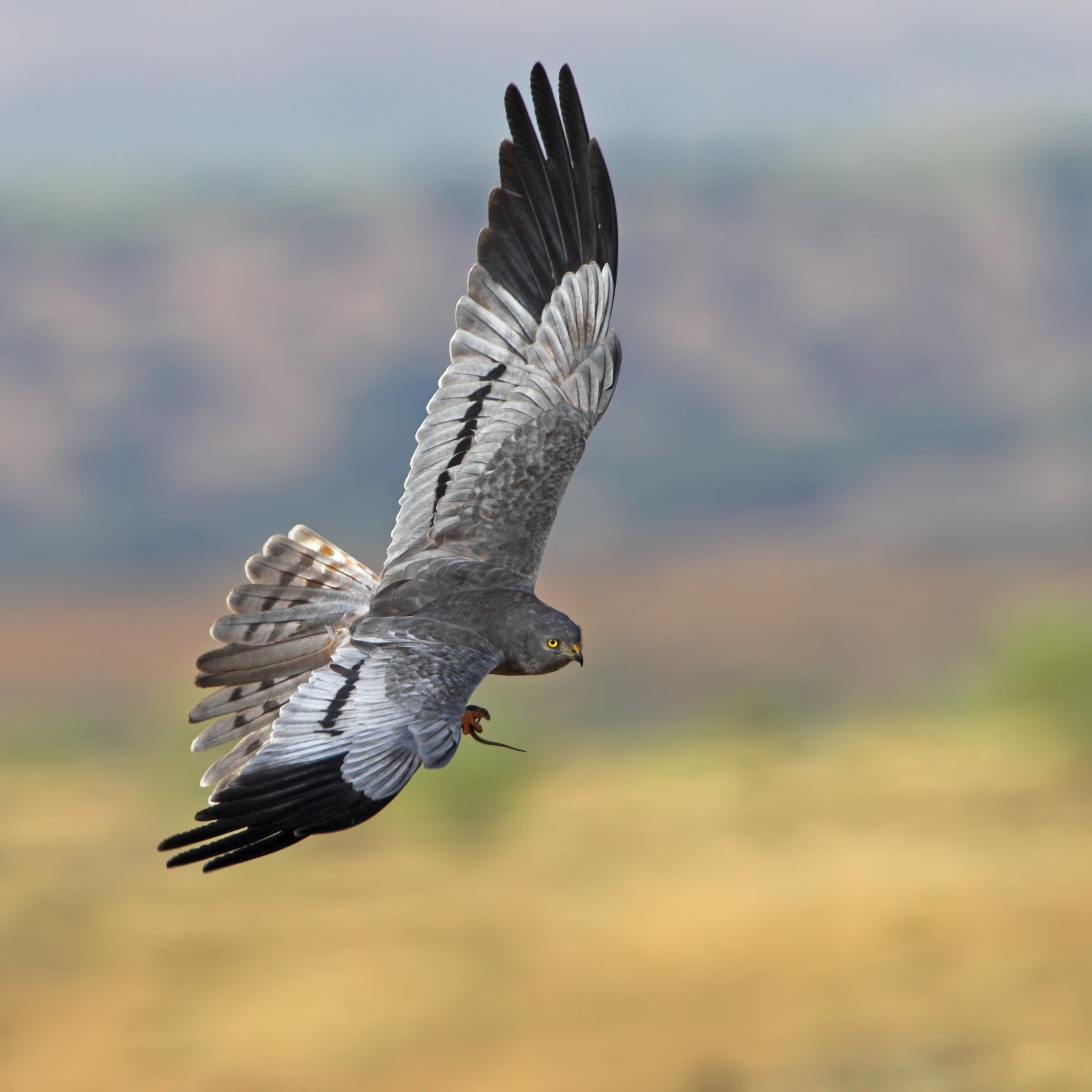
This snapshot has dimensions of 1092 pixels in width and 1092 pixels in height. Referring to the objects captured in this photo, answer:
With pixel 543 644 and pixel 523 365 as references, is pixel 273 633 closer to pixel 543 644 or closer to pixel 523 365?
pixel 543 644

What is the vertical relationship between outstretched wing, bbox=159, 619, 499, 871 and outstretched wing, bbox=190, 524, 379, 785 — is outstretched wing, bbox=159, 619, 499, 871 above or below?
below

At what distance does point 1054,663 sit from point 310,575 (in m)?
48.1

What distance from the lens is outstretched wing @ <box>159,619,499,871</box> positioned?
6.53m

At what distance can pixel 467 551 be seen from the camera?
8.88m

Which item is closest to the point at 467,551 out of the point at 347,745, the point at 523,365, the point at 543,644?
the point at 543,644

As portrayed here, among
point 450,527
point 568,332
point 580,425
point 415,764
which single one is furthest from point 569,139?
point 415,764

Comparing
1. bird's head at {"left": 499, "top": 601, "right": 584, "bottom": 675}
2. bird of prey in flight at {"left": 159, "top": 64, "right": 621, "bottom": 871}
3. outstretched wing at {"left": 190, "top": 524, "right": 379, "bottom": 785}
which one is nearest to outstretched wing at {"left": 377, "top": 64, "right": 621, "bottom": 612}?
bird of prey in flight at {"left": 159, "top": 64, "right": 621, "bottom": 871}

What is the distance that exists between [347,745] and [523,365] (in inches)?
133

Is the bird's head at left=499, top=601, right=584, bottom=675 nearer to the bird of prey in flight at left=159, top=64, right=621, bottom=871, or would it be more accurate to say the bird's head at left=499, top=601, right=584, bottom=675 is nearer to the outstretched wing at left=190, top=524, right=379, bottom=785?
the bird of prey in flight at left=159, top=64, right=621, bottom=871

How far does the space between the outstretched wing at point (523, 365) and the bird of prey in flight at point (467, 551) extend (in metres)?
0.01

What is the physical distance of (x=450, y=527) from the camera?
29.4 feet

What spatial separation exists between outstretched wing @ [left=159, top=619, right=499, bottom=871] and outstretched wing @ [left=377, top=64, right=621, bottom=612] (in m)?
1.17

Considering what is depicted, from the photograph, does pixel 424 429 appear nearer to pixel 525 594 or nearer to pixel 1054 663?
pixel 525 594

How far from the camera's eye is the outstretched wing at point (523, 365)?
9.00 m
